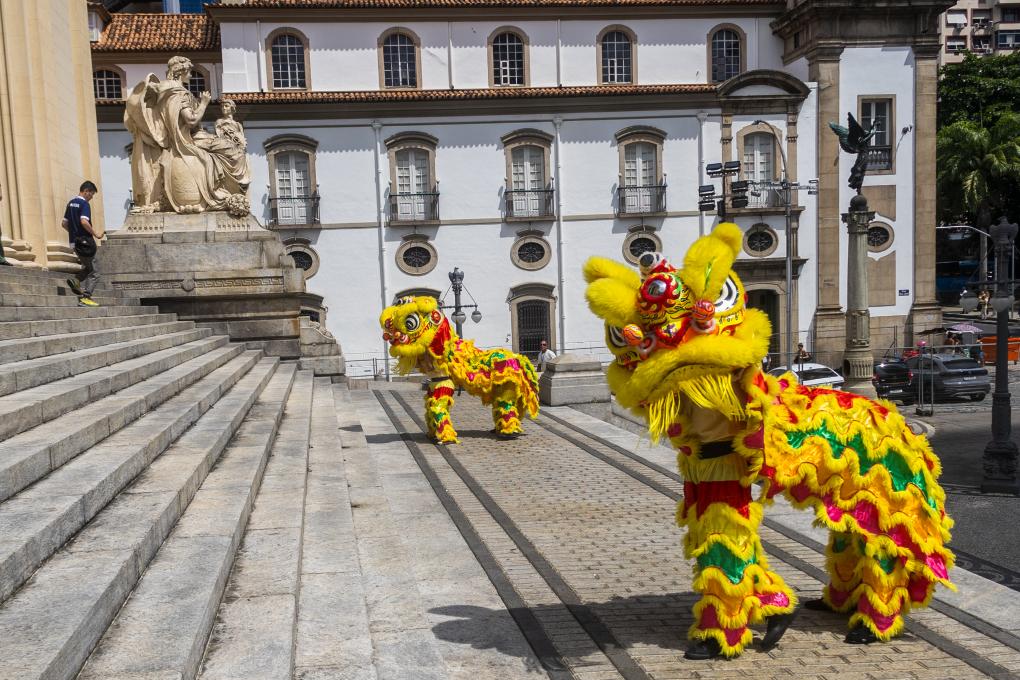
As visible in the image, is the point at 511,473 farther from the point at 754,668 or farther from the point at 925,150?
the point at 925,150

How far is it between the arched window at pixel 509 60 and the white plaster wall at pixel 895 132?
39.0 ft

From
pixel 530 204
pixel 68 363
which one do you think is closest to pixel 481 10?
pixel 530 204

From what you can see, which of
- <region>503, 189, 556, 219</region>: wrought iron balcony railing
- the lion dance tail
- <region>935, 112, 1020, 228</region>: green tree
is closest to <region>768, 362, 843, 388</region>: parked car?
<region>503, 189, 556, 219</region>: wrought iron balcony railing

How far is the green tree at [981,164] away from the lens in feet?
136

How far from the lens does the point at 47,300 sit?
11.1 metres

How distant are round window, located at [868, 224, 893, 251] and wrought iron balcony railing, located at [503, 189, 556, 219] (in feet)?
40.8

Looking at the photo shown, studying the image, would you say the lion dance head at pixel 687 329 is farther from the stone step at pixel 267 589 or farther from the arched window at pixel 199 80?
the arched window at pixel 199 80

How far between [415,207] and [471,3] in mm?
7767

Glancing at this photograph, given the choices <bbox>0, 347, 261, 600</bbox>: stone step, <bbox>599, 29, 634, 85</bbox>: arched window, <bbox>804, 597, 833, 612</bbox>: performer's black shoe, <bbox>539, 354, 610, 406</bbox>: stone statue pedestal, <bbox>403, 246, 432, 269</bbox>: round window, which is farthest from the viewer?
<bbox>599, 29, 634, 85</bbox>: arched window

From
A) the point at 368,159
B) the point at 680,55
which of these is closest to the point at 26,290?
the point at 368,159

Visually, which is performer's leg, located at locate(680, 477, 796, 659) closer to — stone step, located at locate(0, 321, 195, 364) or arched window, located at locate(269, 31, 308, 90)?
stone step, located at locate(0, 321, 195, 364)

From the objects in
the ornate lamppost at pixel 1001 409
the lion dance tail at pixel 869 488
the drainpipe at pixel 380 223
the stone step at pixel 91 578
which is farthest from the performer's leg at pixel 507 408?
the drainpipe at pixel 380 223

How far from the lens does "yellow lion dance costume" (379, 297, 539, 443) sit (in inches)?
492

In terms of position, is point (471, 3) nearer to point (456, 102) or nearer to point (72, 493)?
point (456, 102)
